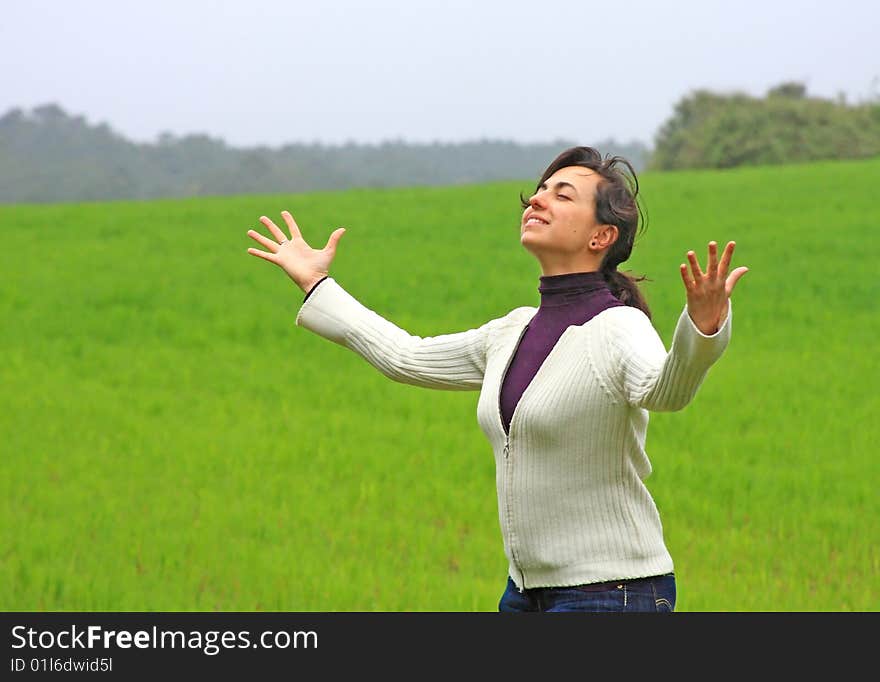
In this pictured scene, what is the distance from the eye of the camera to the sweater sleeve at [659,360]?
Result: 217 centimetres

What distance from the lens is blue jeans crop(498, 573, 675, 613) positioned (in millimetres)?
2393

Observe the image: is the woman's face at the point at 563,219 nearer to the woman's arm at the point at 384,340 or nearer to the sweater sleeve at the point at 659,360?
the sweater sleeve at the point at 659,360

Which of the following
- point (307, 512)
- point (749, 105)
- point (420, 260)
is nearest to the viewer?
point (307, 512)

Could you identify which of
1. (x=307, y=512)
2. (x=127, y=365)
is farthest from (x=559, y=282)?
(x=127, y=365)

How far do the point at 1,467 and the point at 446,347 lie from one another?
16.9 ft

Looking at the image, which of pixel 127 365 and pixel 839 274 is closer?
pixel 127 365

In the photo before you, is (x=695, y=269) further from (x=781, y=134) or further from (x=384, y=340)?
(x=781, y=134)

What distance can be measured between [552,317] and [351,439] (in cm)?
535

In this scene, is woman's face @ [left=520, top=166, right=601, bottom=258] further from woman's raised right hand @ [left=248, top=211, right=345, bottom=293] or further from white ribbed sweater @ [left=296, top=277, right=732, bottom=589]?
woman's raised right hand @ [left=248, top=211, right=345, bottom=293]

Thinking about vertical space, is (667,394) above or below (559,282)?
below

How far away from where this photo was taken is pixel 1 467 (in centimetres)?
711

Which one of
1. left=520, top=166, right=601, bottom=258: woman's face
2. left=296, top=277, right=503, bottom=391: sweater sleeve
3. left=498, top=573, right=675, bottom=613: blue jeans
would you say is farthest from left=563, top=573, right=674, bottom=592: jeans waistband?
left=520, top=166, right=601, bottom=258: woman's face

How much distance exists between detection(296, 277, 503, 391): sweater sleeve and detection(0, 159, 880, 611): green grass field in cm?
220

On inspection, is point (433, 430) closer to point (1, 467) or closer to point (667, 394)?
point (1, 467)
